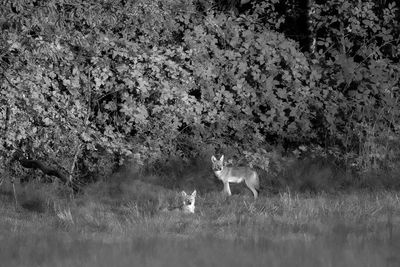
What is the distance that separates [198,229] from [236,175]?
4.65 m

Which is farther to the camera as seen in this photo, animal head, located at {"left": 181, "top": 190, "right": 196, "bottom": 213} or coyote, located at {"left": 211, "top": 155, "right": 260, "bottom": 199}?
coyote, located at {"left": 211, "top": 155, "right": 260, "bottom": 199}

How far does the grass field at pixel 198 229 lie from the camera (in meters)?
7.78

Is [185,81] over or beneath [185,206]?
over

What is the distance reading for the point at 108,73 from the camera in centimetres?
1591

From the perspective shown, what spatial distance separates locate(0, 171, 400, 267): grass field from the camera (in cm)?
778

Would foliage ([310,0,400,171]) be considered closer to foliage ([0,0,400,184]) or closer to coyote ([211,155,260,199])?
foliage ([0,0,400,184])

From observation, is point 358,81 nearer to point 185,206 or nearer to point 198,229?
point 185,206

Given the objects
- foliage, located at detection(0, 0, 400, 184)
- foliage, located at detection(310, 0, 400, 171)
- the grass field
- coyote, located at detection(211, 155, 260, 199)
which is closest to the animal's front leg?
coyote, located at detection(211, 155, 260, 199)

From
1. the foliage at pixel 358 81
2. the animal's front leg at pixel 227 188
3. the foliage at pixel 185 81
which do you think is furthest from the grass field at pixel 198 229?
the foliage at pixel 358 81

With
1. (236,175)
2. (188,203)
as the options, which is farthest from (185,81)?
(188,203)

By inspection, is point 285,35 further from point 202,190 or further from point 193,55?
point 202,190

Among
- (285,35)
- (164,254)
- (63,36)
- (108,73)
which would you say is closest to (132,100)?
(108,73)

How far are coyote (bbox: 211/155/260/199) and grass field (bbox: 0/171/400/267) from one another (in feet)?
0.77

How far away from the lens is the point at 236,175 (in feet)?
48.3
